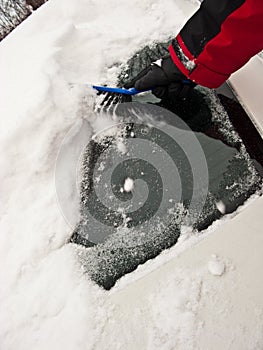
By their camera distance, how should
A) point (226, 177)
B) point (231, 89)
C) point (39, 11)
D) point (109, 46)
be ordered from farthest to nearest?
point (39, 11), point (109, 46), point (231, 89), point (226, 177)

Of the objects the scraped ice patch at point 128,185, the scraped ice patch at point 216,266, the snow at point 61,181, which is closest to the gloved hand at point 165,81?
the snow at point 61,181

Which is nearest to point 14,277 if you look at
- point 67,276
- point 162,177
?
point 67,276

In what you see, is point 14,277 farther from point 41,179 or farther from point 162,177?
point 162,177

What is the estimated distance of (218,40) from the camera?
110 cm

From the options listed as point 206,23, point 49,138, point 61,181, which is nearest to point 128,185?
point 61,181

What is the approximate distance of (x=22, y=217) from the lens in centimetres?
114

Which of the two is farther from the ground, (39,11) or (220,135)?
(39,11)

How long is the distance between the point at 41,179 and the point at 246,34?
2.94ft

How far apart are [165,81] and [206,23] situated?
26cm

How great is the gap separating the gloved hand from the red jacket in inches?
1.5

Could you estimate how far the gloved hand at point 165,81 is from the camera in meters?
1.27

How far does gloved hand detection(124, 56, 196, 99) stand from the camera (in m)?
1.27

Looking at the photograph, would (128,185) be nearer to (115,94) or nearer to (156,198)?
(156,198)

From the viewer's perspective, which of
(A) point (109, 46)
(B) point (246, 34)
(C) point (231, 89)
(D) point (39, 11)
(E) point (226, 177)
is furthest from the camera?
(D) point (39, 11)
